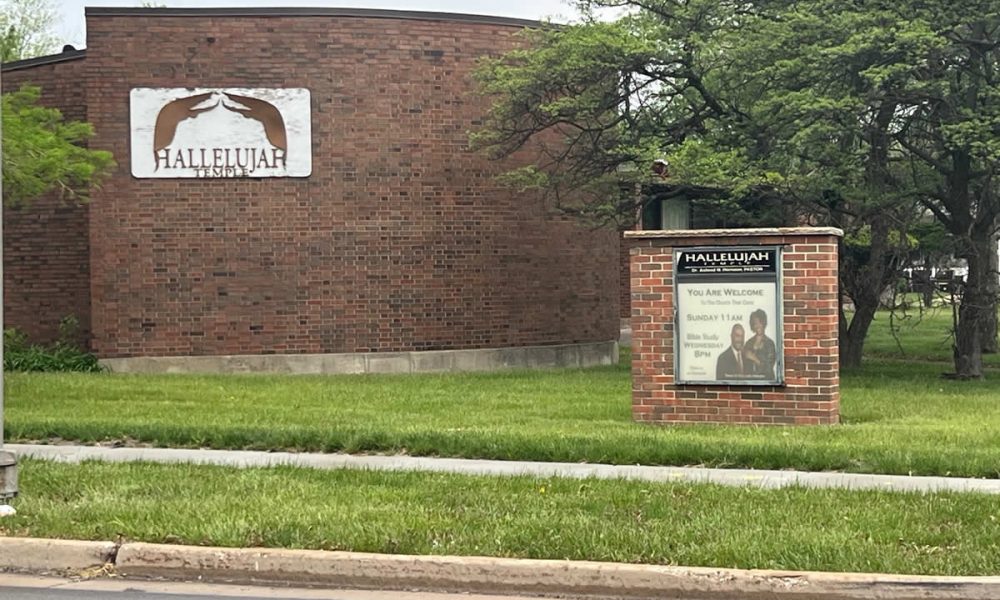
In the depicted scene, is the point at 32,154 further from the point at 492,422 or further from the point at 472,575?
the point at 472,575

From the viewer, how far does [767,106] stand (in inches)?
686

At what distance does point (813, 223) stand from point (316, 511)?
665 inches

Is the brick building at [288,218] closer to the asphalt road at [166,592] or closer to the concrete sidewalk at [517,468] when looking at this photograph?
the concrete sidewalk at [517,468]

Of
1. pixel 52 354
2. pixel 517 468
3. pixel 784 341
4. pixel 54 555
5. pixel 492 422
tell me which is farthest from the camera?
pixel 52 354

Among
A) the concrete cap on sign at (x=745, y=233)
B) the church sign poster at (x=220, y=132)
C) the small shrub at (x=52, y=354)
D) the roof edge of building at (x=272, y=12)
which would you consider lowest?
the small shrub at (x=52, y=354)

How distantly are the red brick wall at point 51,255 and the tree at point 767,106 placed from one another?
26.6 ft

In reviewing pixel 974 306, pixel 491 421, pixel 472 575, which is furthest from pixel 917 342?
pixel 472 575

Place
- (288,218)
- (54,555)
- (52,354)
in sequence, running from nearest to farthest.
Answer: (54,555) → (288,218) → (52,354)

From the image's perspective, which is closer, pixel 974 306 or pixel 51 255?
pixel 974 306

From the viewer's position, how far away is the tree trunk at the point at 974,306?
19.6 meters

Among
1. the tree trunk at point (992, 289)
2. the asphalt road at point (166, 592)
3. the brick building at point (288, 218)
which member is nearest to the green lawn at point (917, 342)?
the tree trunk at point (992, 289)

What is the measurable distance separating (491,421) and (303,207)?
9.56 meters

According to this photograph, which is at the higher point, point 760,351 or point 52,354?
point 760,351

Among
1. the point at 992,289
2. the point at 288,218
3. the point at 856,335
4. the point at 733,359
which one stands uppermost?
the point at 288,218
